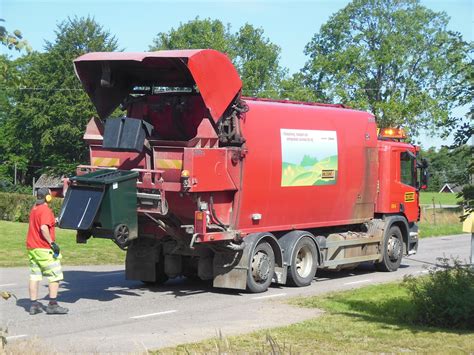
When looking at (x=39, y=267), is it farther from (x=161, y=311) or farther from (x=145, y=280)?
(x=145, y=280)

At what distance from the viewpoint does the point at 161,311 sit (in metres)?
11.6

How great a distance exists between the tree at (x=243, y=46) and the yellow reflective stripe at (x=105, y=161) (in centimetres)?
5797

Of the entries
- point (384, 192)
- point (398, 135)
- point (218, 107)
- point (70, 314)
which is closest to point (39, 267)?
point (70, 314)

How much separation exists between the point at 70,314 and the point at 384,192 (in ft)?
27.8

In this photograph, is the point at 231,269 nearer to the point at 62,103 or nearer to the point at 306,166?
the point at 306,166

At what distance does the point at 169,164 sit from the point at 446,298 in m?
4.86

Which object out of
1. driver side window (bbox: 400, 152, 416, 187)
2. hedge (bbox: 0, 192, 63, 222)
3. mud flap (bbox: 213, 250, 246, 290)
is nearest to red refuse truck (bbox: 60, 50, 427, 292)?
mud flap (bbox: 213, 250, 246, 290)

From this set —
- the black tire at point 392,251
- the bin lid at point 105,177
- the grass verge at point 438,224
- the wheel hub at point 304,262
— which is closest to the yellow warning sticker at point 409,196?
the black tire at point 392,251

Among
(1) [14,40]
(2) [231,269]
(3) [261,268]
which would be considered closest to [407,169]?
(3) [261,268]

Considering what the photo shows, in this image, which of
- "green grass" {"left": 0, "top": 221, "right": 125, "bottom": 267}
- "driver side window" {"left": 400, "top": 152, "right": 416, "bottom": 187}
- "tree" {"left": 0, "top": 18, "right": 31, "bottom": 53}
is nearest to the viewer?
"tree" {"left": 0, "top": 18, "right": 31, "bottom": 53}

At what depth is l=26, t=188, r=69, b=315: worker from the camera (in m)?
11.0

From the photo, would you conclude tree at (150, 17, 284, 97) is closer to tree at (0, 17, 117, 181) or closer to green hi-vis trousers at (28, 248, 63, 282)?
tree at (0, 17, 117, 181)

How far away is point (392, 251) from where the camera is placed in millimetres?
Result: 17734

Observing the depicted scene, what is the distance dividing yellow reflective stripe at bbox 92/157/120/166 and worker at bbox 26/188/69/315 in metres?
2.22
